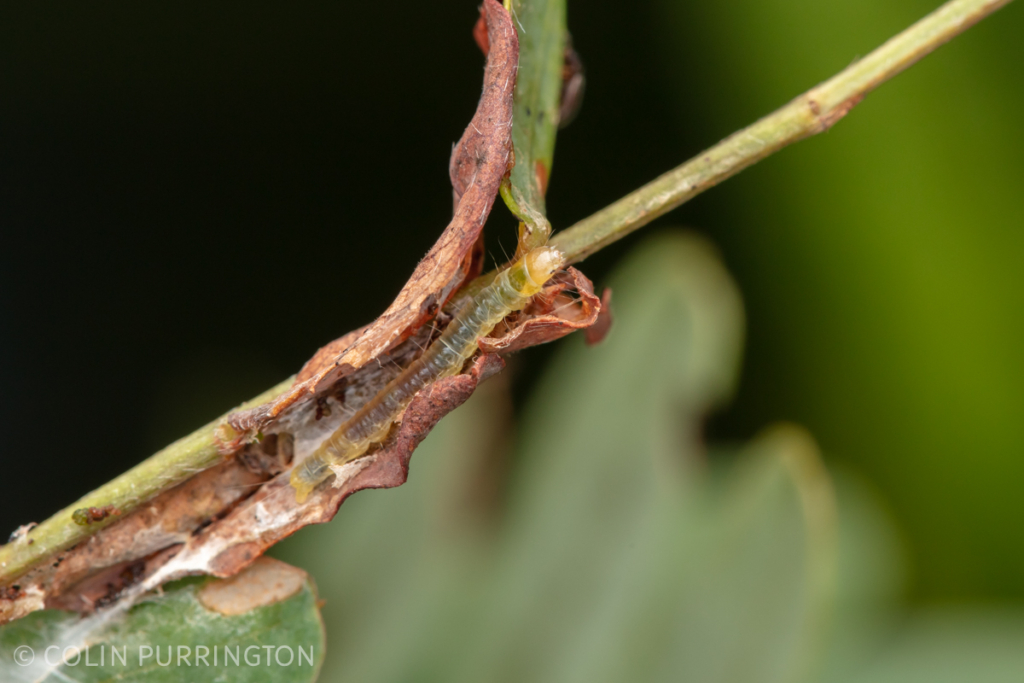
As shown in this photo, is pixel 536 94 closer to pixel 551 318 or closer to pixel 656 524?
pixel 551 318

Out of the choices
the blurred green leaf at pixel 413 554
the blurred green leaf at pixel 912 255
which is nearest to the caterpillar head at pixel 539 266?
the blurred green leaf at pixel 413 554

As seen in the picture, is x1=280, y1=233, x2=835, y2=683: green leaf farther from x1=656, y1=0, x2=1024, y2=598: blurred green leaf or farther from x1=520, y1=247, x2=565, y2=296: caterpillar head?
x1=520, y1=247, x2=565, y2=296: caterpillar head

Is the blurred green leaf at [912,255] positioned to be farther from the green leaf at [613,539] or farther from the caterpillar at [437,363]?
the caterpillar at [437,363]

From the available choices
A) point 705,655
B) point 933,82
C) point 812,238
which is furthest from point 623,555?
point 933,82

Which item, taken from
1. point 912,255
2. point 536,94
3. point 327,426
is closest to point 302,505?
point 327,426

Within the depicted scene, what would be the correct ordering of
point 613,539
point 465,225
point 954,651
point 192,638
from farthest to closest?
point 954,651 < point 613,539 < point 192,638 < point 465,225

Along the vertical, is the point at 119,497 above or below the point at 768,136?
below
